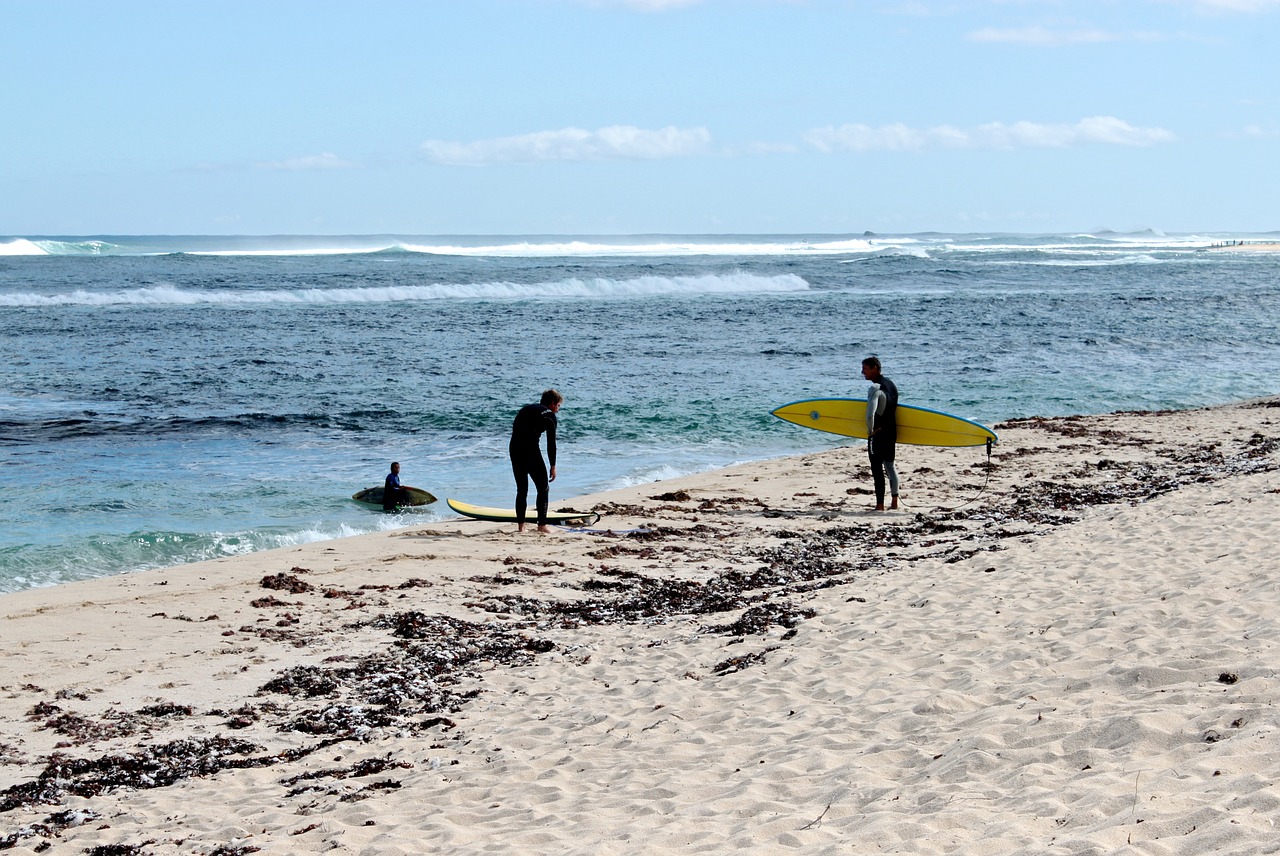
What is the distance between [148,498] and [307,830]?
1004cm

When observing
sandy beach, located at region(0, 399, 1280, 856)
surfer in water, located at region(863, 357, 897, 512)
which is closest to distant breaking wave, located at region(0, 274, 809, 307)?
surfer in water, located at region(863, 357, 897, 512)

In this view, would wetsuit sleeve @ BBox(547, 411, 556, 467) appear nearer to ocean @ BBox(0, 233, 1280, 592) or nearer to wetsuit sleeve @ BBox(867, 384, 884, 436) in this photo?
ocean @ BBox(0, 233, 1280, 592)

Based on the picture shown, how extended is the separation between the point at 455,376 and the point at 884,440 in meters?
15.6

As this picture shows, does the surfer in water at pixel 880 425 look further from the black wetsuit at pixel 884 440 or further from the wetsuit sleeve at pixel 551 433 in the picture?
the wetsuit sleeve at pixel 551 433

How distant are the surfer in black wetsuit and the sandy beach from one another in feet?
1.66

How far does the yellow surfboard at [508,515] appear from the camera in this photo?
1198 centimetres

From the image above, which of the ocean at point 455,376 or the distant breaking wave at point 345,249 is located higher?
the distant breaking wave at point 345,249

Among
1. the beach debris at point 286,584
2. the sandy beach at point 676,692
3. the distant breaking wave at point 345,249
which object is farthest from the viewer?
the distant breaking wave at point 345,249

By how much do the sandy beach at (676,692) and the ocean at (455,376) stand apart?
3.24 meters

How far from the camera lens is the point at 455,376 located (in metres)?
26.3

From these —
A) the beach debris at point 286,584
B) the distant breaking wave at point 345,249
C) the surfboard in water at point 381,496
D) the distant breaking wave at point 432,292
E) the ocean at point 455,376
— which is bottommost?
the beach debris at point 286,584

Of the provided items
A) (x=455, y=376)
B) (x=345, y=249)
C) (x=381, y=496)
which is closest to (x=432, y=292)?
(x=455, y=376)

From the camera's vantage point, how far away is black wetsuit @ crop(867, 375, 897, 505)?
1257 centimetres

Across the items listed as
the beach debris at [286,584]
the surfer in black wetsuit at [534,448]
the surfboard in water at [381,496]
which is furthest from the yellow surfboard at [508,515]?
the beach debris at [286,584]
